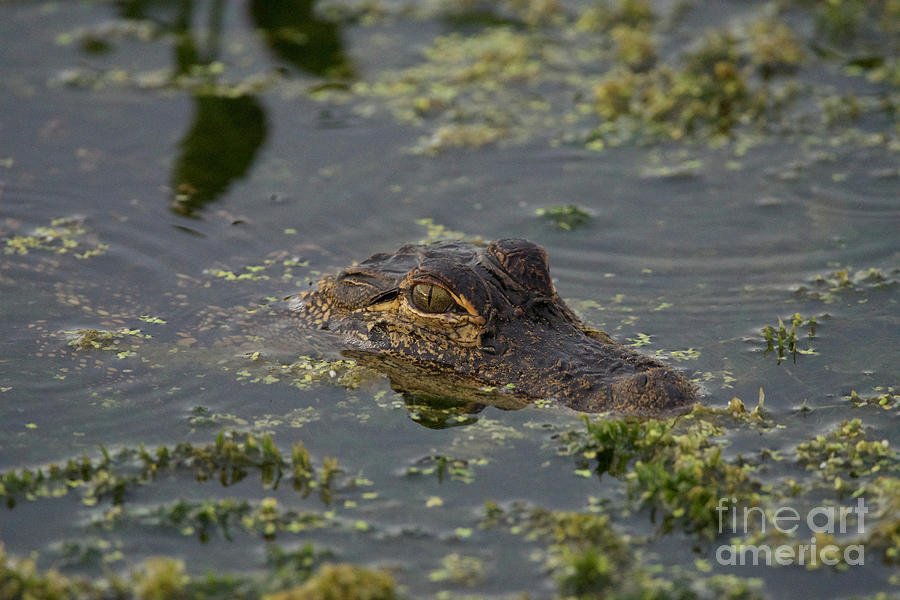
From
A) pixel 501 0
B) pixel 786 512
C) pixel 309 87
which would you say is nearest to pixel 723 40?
pixel 501 0

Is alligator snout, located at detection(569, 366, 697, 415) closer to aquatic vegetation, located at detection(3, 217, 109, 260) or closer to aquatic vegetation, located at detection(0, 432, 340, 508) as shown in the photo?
aquatic vegetation, located at detection(0, 432, 340, 508)

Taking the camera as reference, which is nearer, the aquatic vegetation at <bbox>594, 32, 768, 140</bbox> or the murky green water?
the murky green water

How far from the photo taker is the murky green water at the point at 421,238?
5.46 metres

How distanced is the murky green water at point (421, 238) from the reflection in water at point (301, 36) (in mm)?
47

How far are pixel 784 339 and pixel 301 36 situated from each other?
8131 millimetres

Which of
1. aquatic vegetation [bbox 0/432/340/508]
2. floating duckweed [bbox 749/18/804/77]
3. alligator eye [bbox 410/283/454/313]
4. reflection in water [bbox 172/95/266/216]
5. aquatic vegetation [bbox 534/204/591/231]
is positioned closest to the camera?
aquatic vegetation [bbox 0/432/340/508]

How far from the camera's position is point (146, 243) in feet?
29.5

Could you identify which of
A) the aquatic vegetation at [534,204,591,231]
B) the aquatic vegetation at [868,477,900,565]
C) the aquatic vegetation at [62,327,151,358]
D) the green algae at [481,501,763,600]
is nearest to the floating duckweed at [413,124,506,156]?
the aquatic vegetation at [534,204,591,231]

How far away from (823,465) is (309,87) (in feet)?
26.3

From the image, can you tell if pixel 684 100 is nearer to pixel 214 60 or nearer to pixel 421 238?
pixel 421 238

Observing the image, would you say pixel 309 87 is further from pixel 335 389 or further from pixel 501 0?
pixel 335 389

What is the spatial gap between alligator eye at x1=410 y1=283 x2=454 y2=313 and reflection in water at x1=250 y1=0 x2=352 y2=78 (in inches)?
247

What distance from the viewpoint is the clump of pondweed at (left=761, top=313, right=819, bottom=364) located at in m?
7.36

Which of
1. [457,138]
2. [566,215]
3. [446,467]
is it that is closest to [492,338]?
[446,467]
